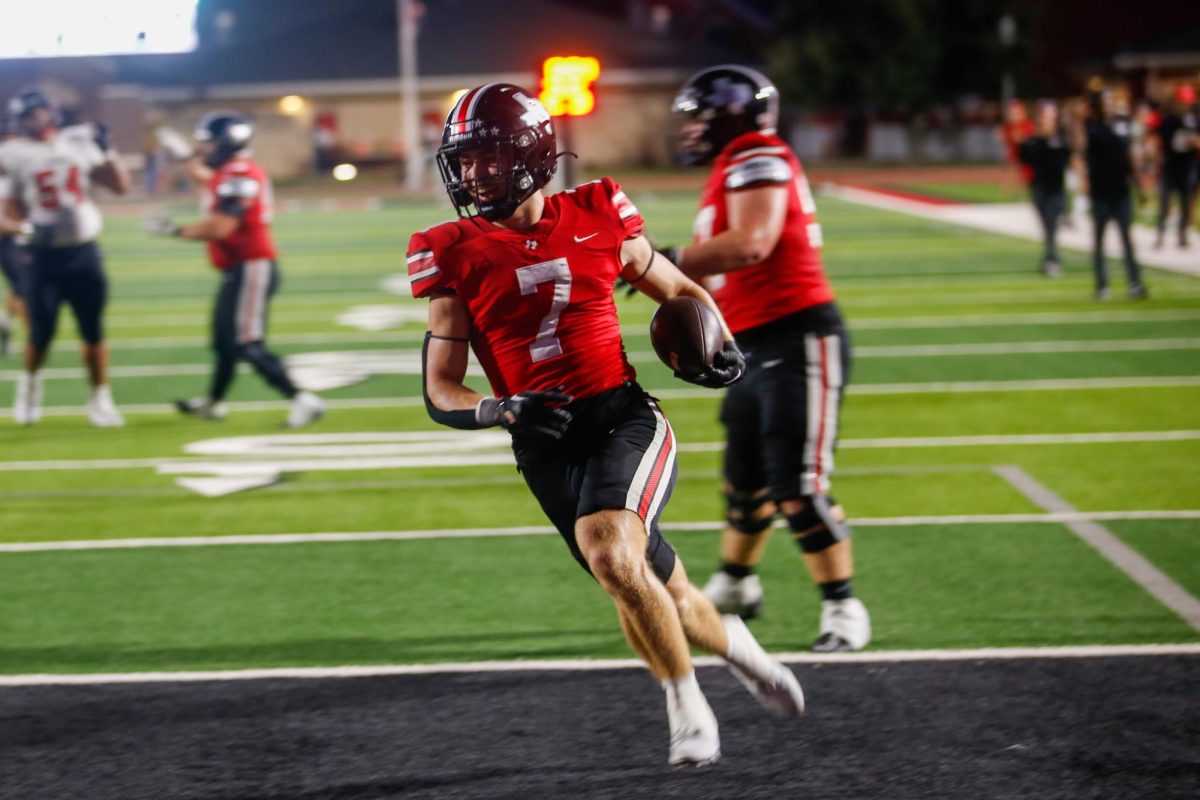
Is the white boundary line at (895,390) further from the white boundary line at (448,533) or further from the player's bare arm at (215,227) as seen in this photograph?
the white boundary line at (448,533)

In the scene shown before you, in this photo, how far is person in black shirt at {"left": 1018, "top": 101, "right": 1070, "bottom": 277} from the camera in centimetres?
1697

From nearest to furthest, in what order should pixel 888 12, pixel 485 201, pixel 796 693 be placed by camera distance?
1. pixel 485 201
2. pixel 796 693
3. pixel 888 12

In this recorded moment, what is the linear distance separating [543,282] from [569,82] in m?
20.2

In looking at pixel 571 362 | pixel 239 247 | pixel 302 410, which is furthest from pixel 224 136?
pixel 571 362

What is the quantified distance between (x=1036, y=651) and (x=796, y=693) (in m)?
1.14

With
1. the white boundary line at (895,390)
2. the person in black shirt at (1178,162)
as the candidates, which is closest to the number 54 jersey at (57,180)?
the white boundary line at (895,390)

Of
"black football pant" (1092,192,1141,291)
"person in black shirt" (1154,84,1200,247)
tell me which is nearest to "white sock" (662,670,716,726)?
"black football pant" (1092,192,1141,291)

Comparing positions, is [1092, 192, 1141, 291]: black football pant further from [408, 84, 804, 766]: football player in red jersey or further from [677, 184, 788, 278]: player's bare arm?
[408, 84, 804, 766]: football player in red jersey

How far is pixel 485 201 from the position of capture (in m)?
4.07

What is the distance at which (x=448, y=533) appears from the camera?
275 inches

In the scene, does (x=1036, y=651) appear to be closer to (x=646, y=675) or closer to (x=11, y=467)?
(x=646, y=675)

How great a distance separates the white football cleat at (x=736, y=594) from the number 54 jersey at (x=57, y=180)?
5.66 m

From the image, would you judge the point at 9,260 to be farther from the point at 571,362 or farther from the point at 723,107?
the point at 571,362

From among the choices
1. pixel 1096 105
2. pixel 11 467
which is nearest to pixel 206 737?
pixel 11 467
